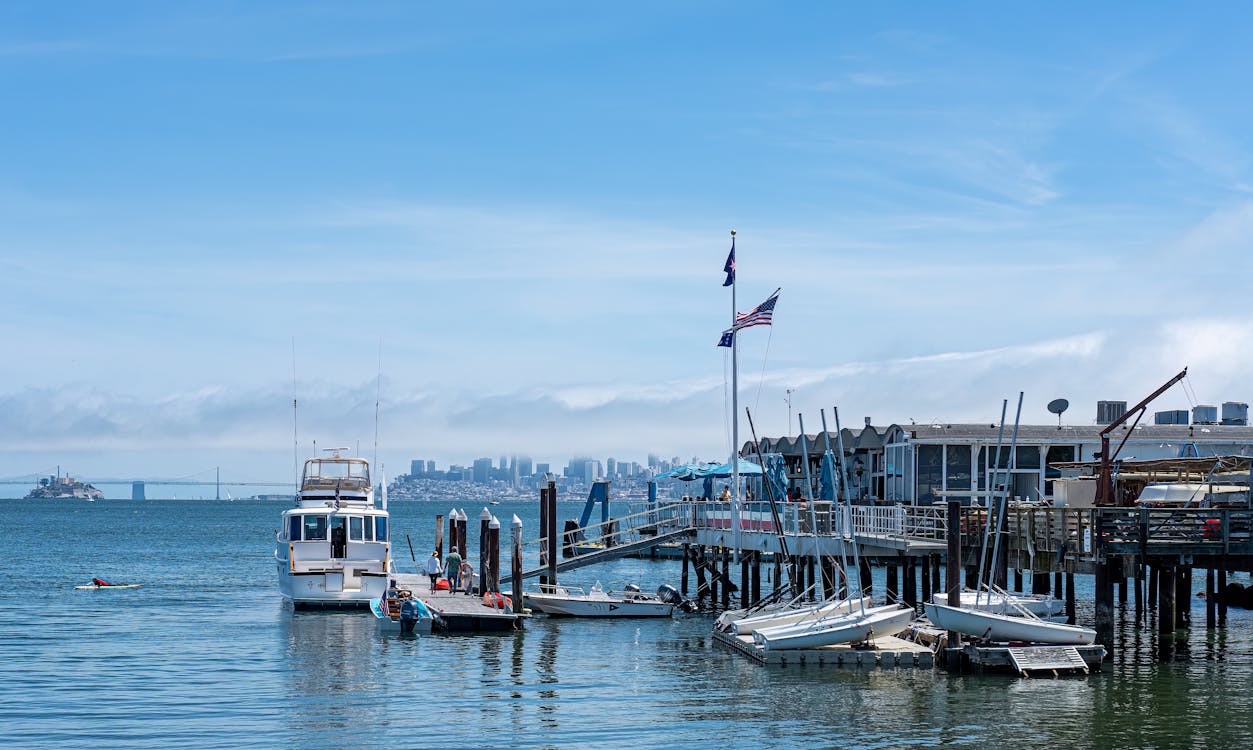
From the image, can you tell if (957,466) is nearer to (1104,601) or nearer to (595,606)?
(595,606)

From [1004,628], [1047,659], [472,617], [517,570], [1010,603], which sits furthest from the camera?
[517,570]

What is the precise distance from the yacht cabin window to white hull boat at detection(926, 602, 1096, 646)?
25.2 metres

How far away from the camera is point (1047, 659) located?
33.1 m

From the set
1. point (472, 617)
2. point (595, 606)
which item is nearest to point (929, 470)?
point (595, 606)

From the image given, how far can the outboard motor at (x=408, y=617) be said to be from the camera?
42.5m

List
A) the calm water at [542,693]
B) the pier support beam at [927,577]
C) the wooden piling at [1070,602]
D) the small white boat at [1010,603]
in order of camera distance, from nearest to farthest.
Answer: the calm water at [542,693]
the small white boat at [1010,603]
the wooden piling at [1070,602]
the pier support beam at [927,577]

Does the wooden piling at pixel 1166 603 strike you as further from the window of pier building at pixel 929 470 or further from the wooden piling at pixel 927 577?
the window of pier building at pixel 929 470

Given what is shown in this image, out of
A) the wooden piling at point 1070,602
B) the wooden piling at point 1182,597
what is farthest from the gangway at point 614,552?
the wooden piling at point 1182,597

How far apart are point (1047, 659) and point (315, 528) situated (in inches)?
1095

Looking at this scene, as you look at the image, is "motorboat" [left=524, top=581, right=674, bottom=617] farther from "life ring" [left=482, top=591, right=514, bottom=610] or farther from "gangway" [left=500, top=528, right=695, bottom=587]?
"gangway" [left=500, top=528, right=695, bottom=587]

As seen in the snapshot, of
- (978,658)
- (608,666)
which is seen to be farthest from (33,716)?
(978,658)

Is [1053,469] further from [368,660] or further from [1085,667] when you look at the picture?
[368,660]

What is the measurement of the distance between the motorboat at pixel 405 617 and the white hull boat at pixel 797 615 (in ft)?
30.4

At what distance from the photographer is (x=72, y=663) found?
3834 centimetres
